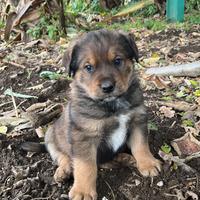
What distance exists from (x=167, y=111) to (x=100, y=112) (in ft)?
4.75

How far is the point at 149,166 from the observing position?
410cm

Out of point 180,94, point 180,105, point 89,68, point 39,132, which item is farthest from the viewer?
point 180,94

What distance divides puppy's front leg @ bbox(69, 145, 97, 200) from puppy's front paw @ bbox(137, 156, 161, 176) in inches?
17.3

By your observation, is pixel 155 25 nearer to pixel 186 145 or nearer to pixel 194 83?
pixel 194 83

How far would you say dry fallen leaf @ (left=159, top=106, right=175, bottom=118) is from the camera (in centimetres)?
521

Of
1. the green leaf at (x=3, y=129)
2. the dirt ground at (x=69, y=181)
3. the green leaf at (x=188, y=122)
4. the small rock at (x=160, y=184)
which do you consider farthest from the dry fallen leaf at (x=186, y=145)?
the green leaf at (x=3, y=129)

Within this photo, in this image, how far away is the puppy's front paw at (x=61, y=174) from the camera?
4.12 m

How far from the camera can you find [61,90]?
6312 millimetres

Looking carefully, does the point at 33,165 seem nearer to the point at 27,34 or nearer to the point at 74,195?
the point at 74,195

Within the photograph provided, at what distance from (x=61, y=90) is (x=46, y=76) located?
57cm

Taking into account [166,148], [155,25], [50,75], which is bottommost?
[155,25]

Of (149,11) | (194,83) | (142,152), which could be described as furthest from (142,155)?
(149,11)

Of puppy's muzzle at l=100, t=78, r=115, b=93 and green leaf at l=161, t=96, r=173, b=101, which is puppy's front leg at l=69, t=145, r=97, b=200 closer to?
puppy's muzzle at l=100, t=78, r=115, b=93

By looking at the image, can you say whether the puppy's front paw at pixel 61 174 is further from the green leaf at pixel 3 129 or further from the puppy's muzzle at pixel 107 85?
the green leaf at pixel 3 129
